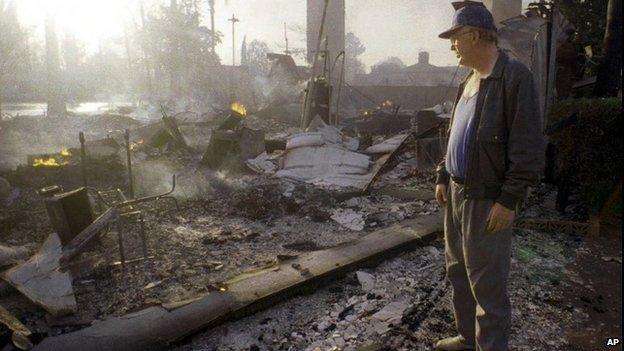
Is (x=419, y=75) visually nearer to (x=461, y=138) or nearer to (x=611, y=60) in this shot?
(x=611, y=60)

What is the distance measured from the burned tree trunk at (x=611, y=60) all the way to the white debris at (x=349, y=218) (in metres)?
5.81

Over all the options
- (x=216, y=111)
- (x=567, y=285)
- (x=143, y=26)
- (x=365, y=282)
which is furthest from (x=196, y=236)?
(x=143, y=26)

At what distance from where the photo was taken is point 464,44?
248 centimetres

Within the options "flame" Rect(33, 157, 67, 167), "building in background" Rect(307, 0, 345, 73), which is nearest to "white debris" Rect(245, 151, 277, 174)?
"flame" Rect(33, 157, 67, 167)

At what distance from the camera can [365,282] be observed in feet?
13.9

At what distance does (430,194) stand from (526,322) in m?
4.19

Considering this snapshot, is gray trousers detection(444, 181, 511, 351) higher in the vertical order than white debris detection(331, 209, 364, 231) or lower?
higher

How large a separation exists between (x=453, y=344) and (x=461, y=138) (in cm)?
159

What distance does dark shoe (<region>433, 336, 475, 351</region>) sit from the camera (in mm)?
2926

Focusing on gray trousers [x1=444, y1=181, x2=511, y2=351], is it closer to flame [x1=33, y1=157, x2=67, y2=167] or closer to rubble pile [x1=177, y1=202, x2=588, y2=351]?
rubble pile [x1=177, y1=202, x2=588, y2=351]

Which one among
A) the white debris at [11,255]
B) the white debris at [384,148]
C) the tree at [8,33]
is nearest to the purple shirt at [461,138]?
the white debris at [11,255]

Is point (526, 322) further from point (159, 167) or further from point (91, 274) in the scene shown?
point (159, 167)

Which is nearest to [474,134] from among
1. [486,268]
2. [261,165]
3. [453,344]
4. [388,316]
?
[486,268]

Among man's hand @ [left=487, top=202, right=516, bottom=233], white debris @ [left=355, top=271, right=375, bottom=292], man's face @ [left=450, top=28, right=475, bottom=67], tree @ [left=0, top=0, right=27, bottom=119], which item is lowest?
white debris @ [left=355, top=271, right=375, bottom=292]
